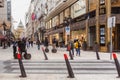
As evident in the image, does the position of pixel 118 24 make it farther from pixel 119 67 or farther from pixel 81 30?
pixel 119 67

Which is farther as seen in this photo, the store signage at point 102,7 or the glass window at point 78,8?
the glass window at point 78,8

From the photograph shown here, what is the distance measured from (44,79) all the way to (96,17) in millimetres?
30687

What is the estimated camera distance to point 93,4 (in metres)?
47.1

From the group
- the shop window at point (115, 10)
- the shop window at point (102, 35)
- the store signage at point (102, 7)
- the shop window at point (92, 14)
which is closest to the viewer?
the shop window at point (115, 10)

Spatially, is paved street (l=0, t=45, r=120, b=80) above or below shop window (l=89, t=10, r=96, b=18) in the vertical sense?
below

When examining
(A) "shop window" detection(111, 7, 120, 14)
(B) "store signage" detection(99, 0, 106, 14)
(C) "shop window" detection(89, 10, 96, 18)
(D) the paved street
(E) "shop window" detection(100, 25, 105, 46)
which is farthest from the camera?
(C) "shop window" detection(89, 10, 96, 18)

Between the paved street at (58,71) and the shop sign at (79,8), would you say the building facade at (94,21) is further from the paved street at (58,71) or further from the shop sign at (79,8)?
the paved street at (58,71)

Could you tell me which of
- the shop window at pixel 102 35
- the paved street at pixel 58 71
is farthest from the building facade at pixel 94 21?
the paved street at pixel 58 71

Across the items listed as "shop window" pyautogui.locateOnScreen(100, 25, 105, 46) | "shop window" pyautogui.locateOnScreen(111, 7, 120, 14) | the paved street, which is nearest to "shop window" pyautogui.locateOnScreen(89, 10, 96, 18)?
"shop window" pyautogui.locateOnScreen(100, 25, 105, 46)

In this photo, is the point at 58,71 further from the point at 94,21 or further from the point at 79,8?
the point at 79,8

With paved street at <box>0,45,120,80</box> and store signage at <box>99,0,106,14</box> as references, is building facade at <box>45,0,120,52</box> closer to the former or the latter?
store signage at <box>99,0,106,14</box>

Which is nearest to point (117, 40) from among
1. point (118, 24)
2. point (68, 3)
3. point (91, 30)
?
point (118, 24)

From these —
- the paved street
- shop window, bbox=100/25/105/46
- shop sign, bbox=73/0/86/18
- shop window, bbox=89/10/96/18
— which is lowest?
the paved street

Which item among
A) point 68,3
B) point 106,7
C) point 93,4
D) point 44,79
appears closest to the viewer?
point 44,79
